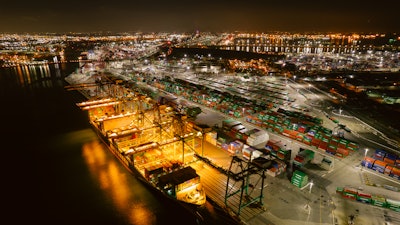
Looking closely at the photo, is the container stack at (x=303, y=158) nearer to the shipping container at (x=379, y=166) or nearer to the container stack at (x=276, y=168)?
the container stack at (x=276, y=168)

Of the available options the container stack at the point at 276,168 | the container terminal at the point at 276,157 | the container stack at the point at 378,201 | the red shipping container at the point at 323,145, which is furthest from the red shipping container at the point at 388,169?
the container stack at the point at 276,168

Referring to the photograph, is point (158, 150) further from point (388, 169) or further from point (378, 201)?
point (388, 169)

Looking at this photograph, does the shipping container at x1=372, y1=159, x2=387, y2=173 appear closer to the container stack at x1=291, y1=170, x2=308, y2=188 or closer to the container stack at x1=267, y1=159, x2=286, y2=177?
the container stack at x1=291, y1=170, x2=308, y2=188

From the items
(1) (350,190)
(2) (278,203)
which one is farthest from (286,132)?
(2) (278,203)

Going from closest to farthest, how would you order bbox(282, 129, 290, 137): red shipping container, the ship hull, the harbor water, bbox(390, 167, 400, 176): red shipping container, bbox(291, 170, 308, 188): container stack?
the ship hull, the harbor water, bbox(291, 170, 308, 188): container stack, bbox(390, 167, 400, 176): red shipping container, bbox(282, 129, 290, 137): red shipping container

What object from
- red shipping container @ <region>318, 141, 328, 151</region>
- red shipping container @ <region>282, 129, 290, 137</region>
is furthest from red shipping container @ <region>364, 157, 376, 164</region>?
red shipping container @ <region>282, 129, 290, 137</region>

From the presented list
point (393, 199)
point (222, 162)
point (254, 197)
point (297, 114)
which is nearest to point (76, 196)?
point (222, 162)
